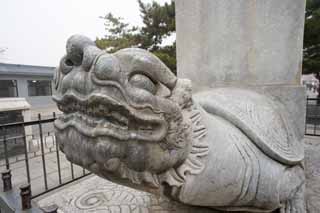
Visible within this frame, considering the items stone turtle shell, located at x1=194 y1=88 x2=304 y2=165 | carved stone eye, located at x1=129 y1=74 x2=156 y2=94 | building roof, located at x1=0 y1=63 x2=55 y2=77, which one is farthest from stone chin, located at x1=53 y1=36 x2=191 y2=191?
building roof, located at x1=0 y1=63 x2=55 y2=77

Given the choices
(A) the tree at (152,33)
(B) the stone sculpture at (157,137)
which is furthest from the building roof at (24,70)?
(B) the stone sculpture at (157,137)

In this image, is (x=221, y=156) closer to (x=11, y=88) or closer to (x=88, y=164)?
(x=88, y=164)

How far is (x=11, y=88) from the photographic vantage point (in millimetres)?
11883

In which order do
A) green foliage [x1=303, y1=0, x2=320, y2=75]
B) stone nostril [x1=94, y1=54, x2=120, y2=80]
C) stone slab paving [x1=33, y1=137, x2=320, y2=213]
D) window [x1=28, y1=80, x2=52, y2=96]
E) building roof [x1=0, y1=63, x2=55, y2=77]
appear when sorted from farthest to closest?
1. window [x1=28, y1=80, x2=52, y2=96]
2. building roof [x1=0, y1=63, x2=55, y2=77]
3. green foliage [x1=303, y1=0, x2=320, y2=75]
4. stone slab paving [x1=33, y1=137, x2=320, y2=213]
5. stone nostril [x1=94, y1=54, x2=120, y2=80]

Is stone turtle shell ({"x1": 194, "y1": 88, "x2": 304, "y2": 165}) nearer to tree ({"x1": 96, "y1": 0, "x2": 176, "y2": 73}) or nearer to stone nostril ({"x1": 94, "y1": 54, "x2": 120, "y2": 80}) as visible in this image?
stone nostril ({"x1": 94, "y1": 54, "x2": 120, "y2": 80})

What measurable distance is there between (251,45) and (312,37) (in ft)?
20.5

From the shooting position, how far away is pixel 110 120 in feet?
2.33

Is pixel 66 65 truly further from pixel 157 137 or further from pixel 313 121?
pixel 313 121

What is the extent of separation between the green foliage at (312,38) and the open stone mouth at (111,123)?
7244 mm

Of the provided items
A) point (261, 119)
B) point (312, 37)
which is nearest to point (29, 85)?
point (261, 119)

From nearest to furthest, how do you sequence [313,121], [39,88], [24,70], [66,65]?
[66,65] → [313,121] → [24,70] → [39,88]

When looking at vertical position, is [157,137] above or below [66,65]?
below

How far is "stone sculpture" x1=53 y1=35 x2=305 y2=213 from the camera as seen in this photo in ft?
2.27

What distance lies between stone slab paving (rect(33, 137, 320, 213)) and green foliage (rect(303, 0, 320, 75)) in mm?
5478
